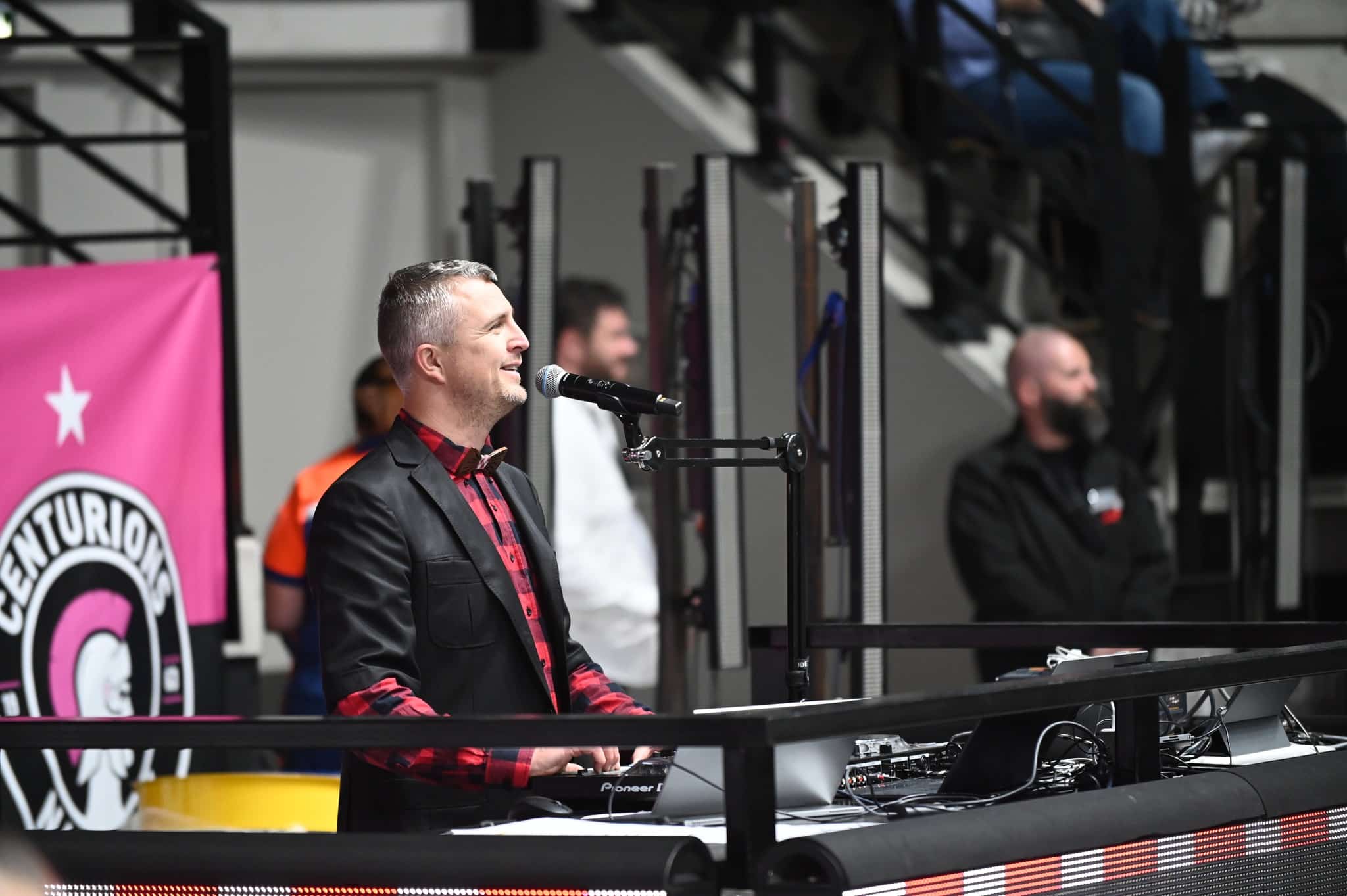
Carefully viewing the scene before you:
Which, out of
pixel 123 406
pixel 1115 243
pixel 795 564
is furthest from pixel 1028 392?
pixel 795 564

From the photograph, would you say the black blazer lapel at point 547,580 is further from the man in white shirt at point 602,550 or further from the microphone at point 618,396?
the man in white shirt at point 602,550

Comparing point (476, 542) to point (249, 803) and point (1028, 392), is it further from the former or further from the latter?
point (1028, 392)

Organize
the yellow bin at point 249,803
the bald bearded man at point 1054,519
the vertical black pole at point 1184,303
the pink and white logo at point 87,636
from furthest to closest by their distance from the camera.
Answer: the vertical black pole at point 1184,303 < the bald bearded man at point 1054,519 < the pink and white logo at point 87,636 < the yellow bin at point 249,803

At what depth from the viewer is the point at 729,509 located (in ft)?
15.1

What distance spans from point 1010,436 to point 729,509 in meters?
1.04

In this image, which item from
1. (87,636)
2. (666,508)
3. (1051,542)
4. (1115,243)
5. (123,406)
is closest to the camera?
(87,636)

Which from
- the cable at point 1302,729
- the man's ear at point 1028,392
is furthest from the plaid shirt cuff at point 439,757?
the man's ear at point 1028,392

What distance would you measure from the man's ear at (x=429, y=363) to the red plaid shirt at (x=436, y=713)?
0.23 feet

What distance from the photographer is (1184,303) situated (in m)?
5.48

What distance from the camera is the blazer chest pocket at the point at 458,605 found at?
100 inches

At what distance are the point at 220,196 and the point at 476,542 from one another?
7.51 feet

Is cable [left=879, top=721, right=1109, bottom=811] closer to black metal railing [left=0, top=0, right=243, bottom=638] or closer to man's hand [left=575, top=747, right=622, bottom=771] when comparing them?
man's hand [left=575, top=747, right=622, bottom=771]

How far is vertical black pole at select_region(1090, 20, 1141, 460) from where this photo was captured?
536 cm

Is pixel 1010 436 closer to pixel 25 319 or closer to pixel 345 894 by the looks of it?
pixel 25 319
